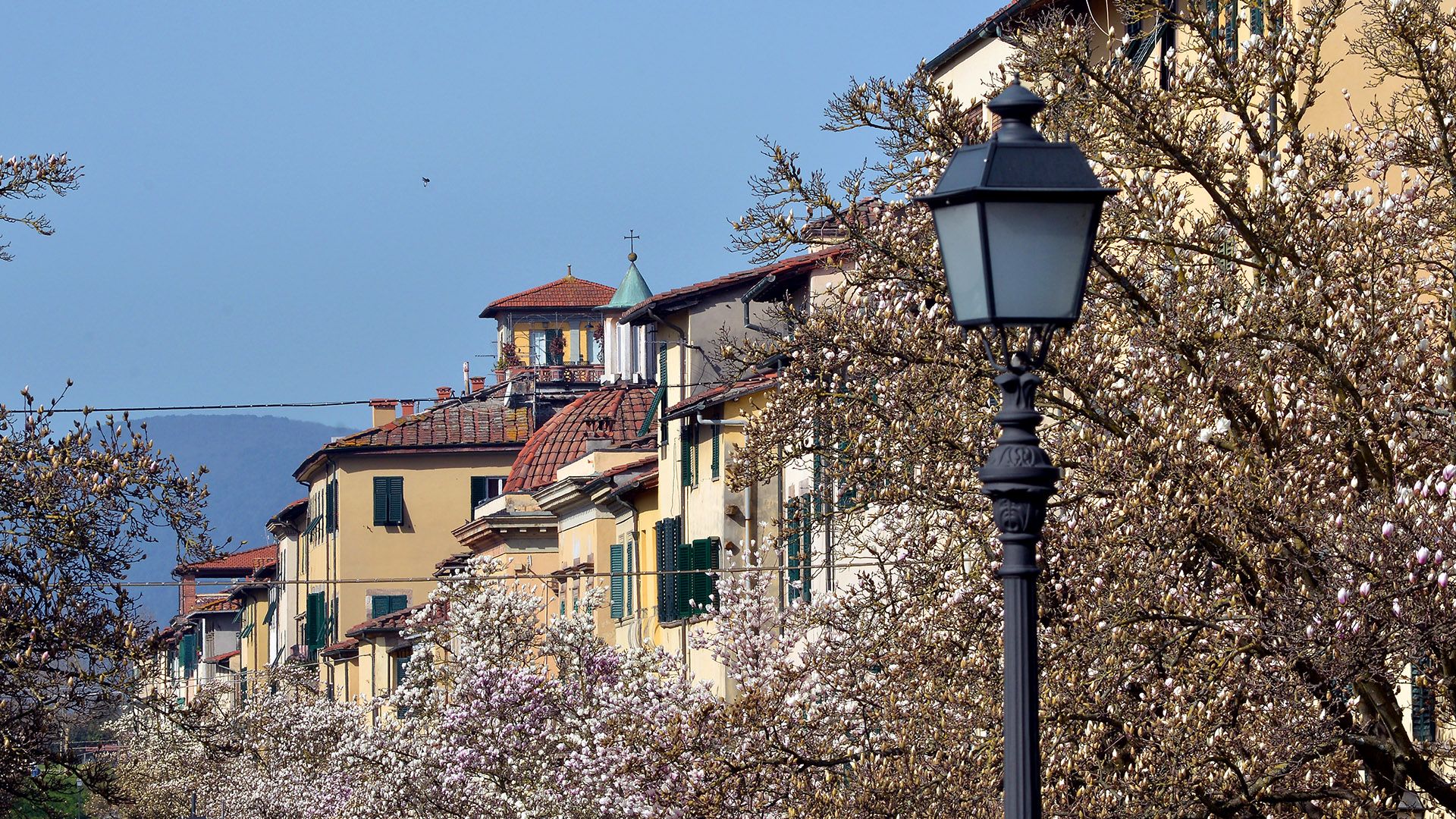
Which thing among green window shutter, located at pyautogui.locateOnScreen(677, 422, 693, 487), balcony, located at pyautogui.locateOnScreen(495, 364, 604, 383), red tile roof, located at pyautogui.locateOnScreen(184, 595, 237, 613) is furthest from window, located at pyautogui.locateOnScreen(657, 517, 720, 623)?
red tile roof, located at pyautogui.locateOnScreen(184, 595, 237, 613)

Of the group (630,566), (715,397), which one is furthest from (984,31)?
(630,566)

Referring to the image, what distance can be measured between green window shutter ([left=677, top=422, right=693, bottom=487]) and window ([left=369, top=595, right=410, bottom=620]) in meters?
36.1

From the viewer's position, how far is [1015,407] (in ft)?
23.3

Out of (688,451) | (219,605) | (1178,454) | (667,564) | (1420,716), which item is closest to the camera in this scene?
(1178,454)

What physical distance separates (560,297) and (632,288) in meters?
8.76

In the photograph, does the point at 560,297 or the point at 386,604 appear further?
the point at 560,297

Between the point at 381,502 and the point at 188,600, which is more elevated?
the point at 381,502

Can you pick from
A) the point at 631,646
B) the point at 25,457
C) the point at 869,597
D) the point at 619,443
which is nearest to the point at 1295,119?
the point at 869,597

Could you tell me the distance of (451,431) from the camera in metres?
75.8

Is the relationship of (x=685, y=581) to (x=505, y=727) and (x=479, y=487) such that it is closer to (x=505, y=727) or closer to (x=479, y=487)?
(x=505, y=727)

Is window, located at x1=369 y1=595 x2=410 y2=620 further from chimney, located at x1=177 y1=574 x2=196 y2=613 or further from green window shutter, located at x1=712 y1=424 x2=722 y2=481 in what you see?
chimney, located at x1=177 y1=574 x2=196 y2=613

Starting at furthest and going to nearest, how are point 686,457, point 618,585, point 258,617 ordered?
point 258,617 < point 618,585 < point 686,457

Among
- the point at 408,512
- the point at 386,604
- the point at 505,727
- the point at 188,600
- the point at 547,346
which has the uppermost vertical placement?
the point at 547,346

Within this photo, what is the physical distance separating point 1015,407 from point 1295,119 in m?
6.52
